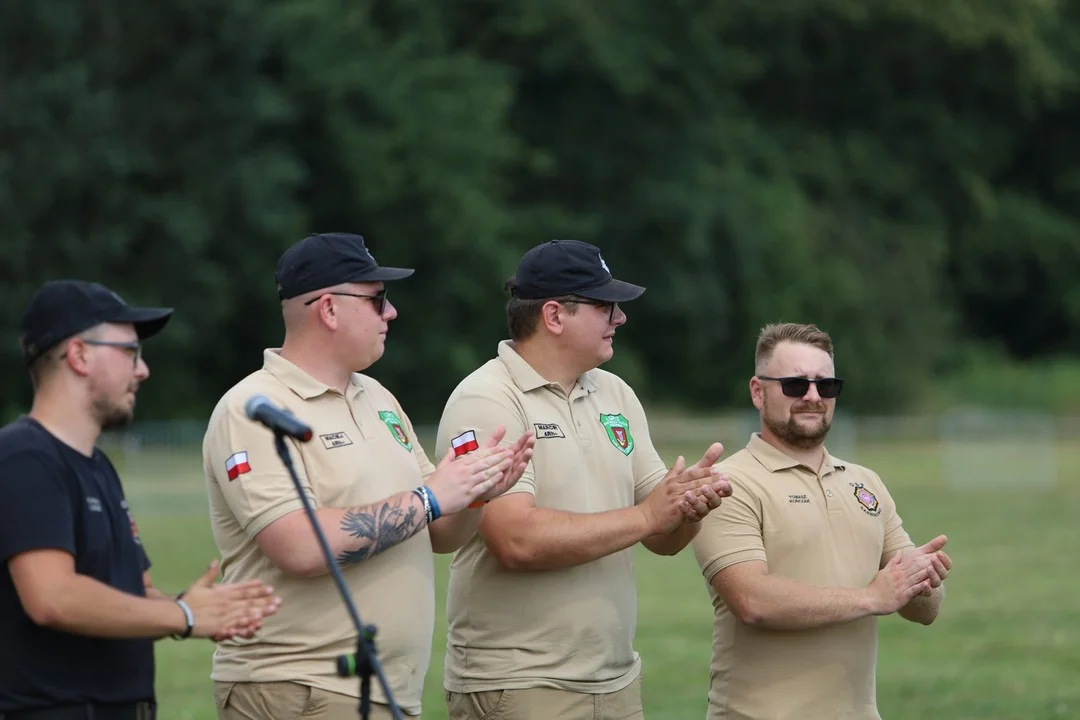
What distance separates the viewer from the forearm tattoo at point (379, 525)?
16.8ft

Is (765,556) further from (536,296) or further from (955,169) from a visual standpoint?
(955,169)

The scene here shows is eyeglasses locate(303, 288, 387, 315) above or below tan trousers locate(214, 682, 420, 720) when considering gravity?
above

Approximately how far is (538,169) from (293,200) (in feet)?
20.2

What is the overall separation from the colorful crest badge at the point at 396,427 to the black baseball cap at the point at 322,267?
0.45 m

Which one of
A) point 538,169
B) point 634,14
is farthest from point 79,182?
point 634,14

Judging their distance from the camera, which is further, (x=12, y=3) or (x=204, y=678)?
(x=12, y=3)

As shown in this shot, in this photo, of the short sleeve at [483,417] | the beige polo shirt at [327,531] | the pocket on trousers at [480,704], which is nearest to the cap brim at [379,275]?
the beige polo shirt at [327,531]

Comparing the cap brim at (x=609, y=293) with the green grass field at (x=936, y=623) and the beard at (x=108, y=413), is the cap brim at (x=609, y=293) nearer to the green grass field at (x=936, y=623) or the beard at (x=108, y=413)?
the beard at (x=108, y=413)

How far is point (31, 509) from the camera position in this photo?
14.8ft

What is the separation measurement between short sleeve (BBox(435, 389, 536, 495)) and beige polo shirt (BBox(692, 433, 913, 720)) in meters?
0.73

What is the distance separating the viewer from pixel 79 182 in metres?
35.5

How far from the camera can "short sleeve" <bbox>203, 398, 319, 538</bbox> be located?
509cm

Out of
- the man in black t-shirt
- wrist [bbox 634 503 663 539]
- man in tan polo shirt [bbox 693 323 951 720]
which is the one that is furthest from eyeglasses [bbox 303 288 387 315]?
man in tan polo shirt [bbox 693 323 951 720]

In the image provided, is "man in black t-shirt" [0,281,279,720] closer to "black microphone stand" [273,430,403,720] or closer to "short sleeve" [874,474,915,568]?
"black microphone stand" [273,430,403,720]
